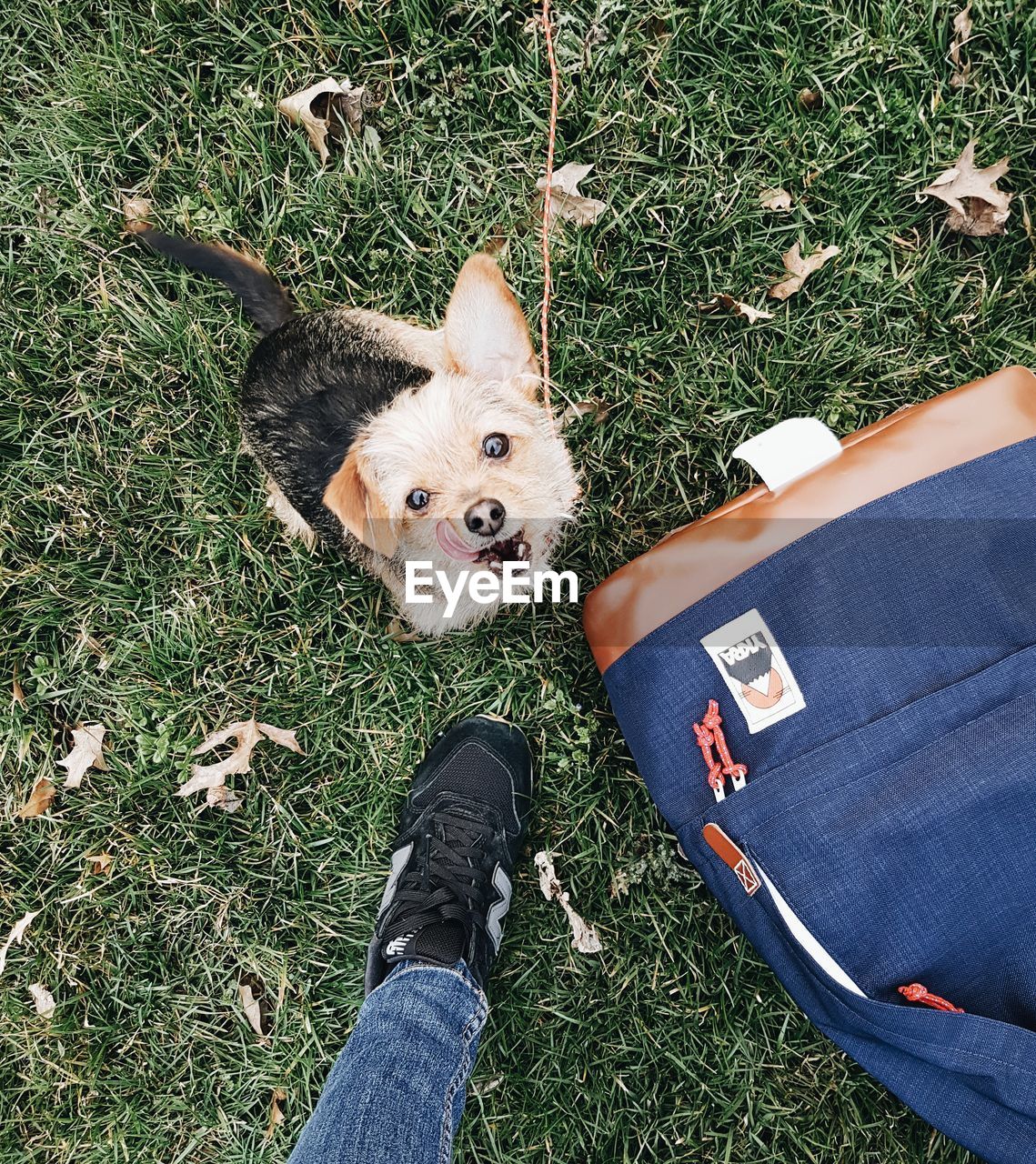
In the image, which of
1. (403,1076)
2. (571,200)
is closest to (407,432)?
(571,200)

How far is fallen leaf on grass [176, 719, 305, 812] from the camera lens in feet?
8.07

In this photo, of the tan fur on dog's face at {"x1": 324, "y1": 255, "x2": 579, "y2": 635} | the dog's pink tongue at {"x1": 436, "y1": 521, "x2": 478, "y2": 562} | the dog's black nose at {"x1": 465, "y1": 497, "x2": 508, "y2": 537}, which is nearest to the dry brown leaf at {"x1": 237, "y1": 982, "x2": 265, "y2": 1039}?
the tan fur on dog's face at {"x1": 324, "y1": 255, "x2": 579, "y2": 635}

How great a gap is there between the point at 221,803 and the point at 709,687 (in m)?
1.58

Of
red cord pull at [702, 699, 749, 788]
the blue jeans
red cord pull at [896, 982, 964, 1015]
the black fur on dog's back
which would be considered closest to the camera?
red cord pull at [896, 982, 964, 1015]

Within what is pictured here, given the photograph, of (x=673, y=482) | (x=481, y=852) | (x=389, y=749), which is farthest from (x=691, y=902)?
(x=673, y=482)

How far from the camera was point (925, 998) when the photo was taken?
5.38 feet

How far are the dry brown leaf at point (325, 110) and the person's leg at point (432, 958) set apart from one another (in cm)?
193

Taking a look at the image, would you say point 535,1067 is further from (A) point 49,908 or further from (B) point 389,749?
(A) point 49,908

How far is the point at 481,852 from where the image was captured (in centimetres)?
239

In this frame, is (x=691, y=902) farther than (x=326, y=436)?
Yes

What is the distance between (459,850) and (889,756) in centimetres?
127

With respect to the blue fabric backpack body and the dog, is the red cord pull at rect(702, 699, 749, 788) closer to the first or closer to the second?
the blue fabric backpack body

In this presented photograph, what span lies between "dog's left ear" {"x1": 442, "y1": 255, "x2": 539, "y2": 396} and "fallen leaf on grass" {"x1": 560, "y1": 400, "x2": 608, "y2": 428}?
22 cm

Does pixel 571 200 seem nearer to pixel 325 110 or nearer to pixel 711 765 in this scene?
pixel 325 110
